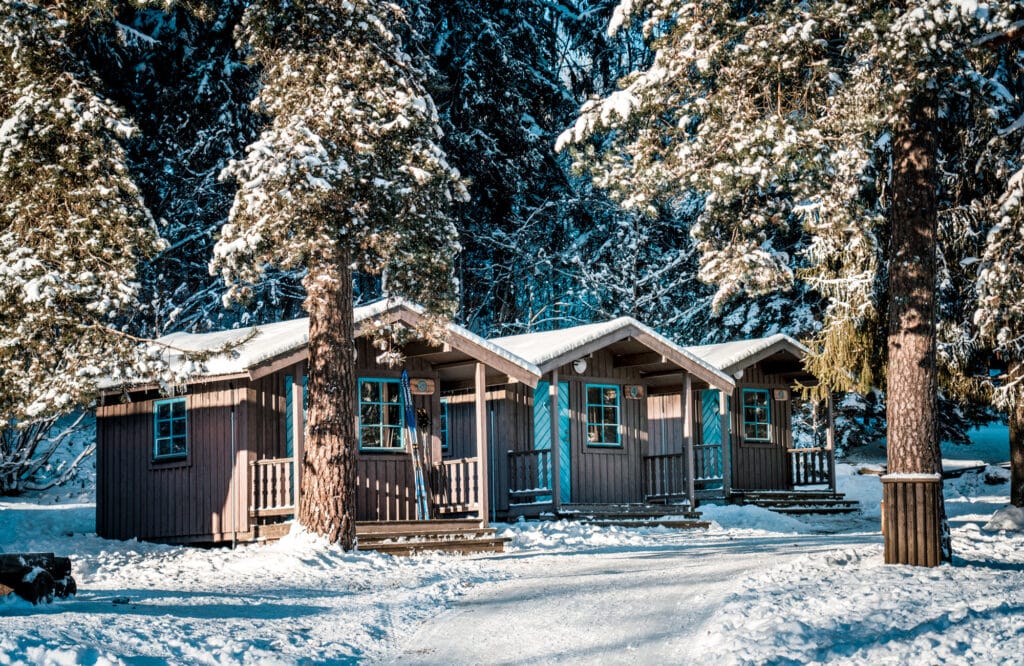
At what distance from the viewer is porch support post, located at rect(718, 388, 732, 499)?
23.5m

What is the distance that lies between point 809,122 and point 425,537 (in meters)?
7.89

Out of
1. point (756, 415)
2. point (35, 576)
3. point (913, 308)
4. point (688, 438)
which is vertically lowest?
point (35, 576)

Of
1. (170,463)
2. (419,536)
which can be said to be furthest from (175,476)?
(419,536)

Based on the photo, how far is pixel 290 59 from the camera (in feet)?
53.2

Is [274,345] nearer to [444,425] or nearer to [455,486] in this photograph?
[455,486]

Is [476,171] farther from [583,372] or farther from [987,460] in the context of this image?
[987,460]

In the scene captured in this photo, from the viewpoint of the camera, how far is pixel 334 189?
599 inches

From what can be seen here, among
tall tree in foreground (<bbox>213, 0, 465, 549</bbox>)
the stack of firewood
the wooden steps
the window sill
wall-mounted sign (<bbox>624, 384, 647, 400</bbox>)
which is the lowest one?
the wooden steps

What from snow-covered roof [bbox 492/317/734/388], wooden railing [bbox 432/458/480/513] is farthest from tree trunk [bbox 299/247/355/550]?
snow-covered roof [bbox 492/317/734/388]

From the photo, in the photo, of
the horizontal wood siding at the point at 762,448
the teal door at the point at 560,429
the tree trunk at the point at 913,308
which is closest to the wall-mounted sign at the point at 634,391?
the teal door at the point at 560,429

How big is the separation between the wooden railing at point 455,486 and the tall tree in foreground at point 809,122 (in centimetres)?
549

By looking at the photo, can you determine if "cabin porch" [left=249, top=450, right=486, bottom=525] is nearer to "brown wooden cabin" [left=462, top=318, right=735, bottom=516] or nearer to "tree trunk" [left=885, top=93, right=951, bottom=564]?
"brown wooden cabin" [left=462, top=318, right=735, bottom=516]

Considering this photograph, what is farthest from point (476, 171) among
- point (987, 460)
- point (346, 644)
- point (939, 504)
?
point (346, 644)

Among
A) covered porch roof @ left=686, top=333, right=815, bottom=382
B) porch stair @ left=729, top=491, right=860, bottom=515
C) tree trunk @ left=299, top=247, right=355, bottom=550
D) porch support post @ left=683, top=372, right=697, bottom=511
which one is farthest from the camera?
covered porch roof @ left=686, top=333, right=815, bottom=382
